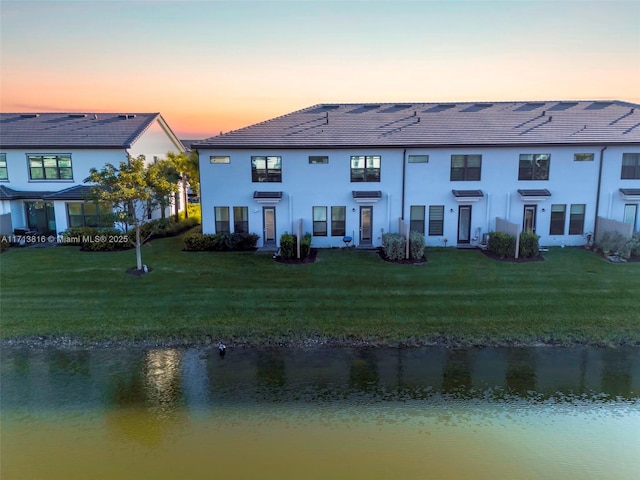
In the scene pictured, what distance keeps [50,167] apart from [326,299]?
18.3 metres

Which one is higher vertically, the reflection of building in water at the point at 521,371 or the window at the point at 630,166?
the window at the point at 630,166

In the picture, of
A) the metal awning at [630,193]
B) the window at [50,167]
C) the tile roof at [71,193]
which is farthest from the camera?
the window at [50,167]

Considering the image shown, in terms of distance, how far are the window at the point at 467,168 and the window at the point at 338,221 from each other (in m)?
5.44

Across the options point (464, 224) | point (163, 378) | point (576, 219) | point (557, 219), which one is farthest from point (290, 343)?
point (576, 219)

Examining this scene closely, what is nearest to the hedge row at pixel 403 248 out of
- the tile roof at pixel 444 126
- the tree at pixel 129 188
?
the tile roof at pixel 444 126

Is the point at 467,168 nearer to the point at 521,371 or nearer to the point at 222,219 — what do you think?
the point at 222,219

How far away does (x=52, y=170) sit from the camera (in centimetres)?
2580

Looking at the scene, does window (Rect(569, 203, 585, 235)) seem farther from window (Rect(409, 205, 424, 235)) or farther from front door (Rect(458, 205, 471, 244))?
window (Rect(409, 205, 424, 235))

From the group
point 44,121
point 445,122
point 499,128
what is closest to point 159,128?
point 44,121

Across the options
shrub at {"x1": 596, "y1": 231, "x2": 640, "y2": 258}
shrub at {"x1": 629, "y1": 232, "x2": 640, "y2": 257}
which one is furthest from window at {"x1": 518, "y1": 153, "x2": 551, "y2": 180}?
shrub at {"x1": 629, "y1": 232, "x2": 640, "y2": 257}

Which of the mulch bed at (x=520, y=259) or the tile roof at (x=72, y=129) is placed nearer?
the mulch bed at (x=520, y=259)

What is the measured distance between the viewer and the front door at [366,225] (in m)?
22.9

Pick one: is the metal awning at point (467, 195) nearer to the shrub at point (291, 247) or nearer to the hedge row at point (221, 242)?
the shrub at point (291, 247)

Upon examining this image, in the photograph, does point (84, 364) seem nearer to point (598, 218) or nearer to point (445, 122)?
point (445, 122)
